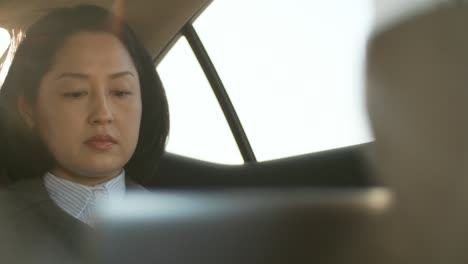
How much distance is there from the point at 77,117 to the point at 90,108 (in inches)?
0.8

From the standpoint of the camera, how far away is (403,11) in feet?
2.93

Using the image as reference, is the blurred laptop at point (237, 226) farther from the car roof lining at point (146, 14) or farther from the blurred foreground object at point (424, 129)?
the car roof lining at point (146, 14)

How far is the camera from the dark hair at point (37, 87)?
0.84m

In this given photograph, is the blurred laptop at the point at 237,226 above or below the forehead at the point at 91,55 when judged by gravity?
below

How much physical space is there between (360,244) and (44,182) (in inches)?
17.1

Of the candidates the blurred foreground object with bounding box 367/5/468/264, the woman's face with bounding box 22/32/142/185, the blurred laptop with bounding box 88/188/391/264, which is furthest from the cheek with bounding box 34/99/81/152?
the blurred foreground object with bounding box 367/5/468/264

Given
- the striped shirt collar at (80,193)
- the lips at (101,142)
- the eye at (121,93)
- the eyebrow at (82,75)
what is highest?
the eyebrow at (82,75)

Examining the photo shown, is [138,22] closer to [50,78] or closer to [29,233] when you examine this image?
[50,78]

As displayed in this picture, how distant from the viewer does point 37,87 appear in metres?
0.84

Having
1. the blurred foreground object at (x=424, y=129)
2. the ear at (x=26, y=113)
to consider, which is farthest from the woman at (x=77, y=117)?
the blurred foreground object at (x=424, y=129)

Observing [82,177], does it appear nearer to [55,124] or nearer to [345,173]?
[55,124]

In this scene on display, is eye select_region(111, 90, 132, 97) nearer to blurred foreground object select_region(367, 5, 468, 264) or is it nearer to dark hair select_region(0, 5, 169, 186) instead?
dark hair select_region(0, 5, 169, 186)

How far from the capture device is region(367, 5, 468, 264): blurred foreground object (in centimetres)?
87

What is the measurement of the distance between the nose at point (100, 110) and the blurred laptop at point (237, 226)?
0.34 ft
